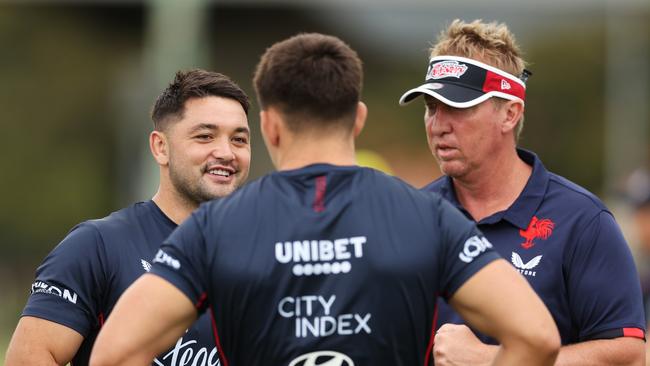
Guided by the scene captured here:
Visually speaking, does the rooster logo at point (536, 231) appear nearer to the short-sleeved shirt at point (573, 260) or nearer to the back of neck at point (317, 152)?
the short-sleeved shirt at point (573, 260)

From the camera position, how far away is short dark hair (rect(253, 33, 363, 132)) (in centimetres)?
441

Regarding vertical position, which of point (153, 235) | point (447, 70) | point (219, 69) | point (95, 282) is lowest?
point (219, 69)

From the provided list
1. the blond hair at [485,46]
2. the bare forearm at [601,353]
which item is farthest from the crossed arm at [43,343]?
the blond hair at [485,46]

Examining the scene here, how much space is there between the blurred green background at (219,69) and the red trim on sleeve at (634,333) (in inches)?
1026

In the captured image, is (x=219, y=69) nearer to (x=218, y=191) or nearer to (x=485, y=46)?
(x=218, y=191)

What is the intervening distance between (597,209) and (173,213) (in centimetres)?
199

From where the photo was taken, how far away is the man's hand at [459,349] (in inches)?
198

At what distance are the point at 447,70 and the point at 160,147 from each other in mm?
1464

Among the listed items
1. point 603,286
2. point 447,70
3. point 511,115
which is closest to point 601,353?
point 603,286

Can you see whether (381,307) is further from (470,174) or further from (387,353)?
(470,174)

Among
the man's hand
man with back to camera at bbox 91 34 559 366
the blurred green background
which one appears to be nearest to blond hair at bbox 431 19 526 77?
the man's hand

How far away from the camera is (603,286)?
5.39 m

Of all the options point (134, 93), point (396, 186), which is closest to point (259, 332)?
point (396, 186)

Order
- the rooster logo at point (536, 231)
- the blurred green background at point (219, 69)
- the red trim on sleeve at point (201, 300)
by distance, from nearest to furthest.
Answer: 1. the red trim on sleeve at point (201, 300)
2. the rooster logo at point (536, 231)
3. the blurred green background at point (219, 69)
